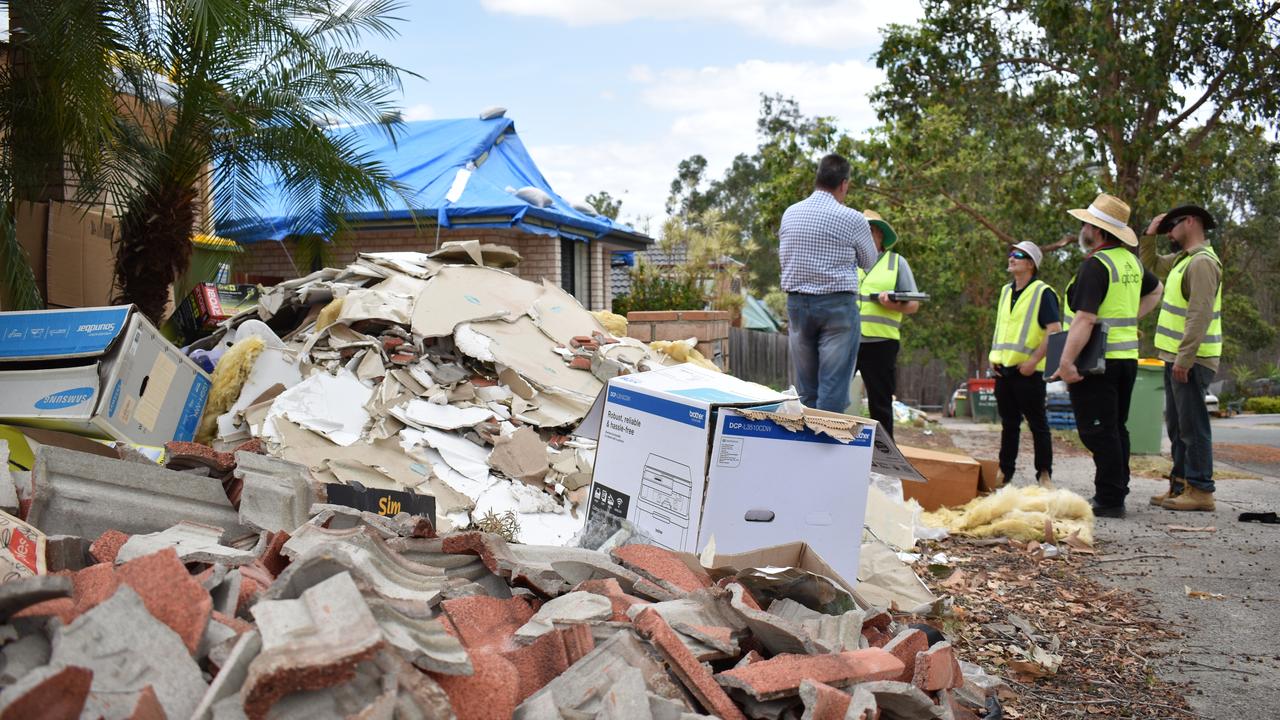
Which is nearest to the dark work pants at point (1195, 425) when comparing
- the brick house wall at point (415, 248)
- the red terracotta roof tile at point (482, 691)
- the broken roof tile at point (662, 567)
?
the broken roof tile at point (662, 567)

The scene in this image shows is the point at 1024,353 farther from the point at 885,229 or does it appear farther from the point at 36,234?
the point at 36,234

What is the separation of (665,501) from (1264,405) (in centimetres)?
2679

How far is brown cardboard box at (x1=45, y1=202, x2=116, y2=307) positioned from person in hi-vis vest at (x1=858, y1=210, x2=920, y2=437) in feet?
18.4

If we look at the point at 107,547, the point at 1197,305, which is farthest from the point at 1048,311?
the point at 107,547

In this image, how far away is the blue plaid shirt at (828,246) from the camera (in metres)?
5.69

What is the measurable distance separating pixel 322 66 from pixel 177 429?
11.3 feet

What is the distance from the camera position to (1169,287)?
6.06m

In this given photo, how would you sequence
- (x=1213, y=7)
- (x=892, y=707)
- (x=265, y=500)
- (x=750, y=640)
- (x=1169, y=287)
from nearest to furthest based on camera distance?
(x=892, y=707), (x=750, y=640), (x=265, y=500), (x=1169, y=287), (x=1213, y=7)

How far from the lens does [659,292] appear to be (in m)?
14.3

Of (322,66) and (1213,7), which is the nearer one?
(322,66)

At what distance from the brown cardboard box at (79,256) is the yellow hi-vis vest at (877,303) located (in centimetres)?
560

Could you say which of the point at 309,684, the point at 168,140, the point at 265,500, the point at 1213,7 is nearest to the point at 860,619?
the point at 309,684

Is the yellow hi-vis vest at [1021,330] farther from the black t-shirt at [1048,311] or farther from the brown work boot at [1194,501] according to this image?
the brown work boot at [1194,501]

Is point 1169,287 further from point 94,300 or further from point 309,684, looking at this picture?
point 94,300
